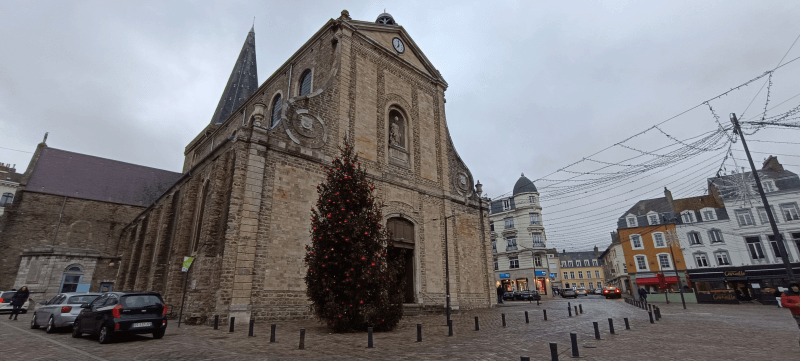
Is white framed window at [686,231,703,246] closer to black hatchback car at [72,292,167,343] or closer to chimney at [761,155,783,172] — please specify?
chimney at [761,155,783,172]

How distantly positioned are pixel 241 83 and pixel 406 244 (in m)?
30.1

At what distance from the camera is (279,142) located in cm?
1434

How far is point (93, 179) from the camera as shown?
31.4 metres

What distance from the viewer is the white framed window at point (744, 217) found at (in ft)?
103

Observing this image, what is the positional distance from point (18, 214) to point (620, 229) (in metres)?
53.9

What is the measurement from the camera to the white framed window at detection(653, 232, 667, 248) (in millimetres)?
36219

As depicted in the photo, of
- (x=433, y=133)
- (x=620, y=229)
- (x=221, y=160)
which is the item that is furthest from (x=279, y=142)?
(x=620, y=229)

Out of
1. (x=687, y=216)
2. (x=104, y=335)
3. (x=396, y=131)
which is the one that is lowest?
(x=104, y=335)

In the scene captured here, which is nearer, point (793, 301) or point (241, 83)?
point (793, 301)

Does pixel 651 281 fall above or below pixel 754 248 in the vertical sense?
below

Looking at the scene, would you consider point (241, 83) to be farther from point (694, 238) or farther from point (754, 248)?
point (754, 248)

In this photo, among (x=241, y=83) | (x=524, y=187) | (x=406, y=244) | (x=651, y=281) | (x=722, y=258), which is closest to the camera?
(x=406, y=244)

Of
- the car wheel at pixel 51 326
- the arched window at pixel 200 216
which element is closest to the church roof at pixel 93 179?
→ the arched window at pixel 200 216

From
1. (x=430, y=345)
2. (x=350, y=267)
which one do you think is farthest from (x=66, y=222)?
(x=430, y=345)
